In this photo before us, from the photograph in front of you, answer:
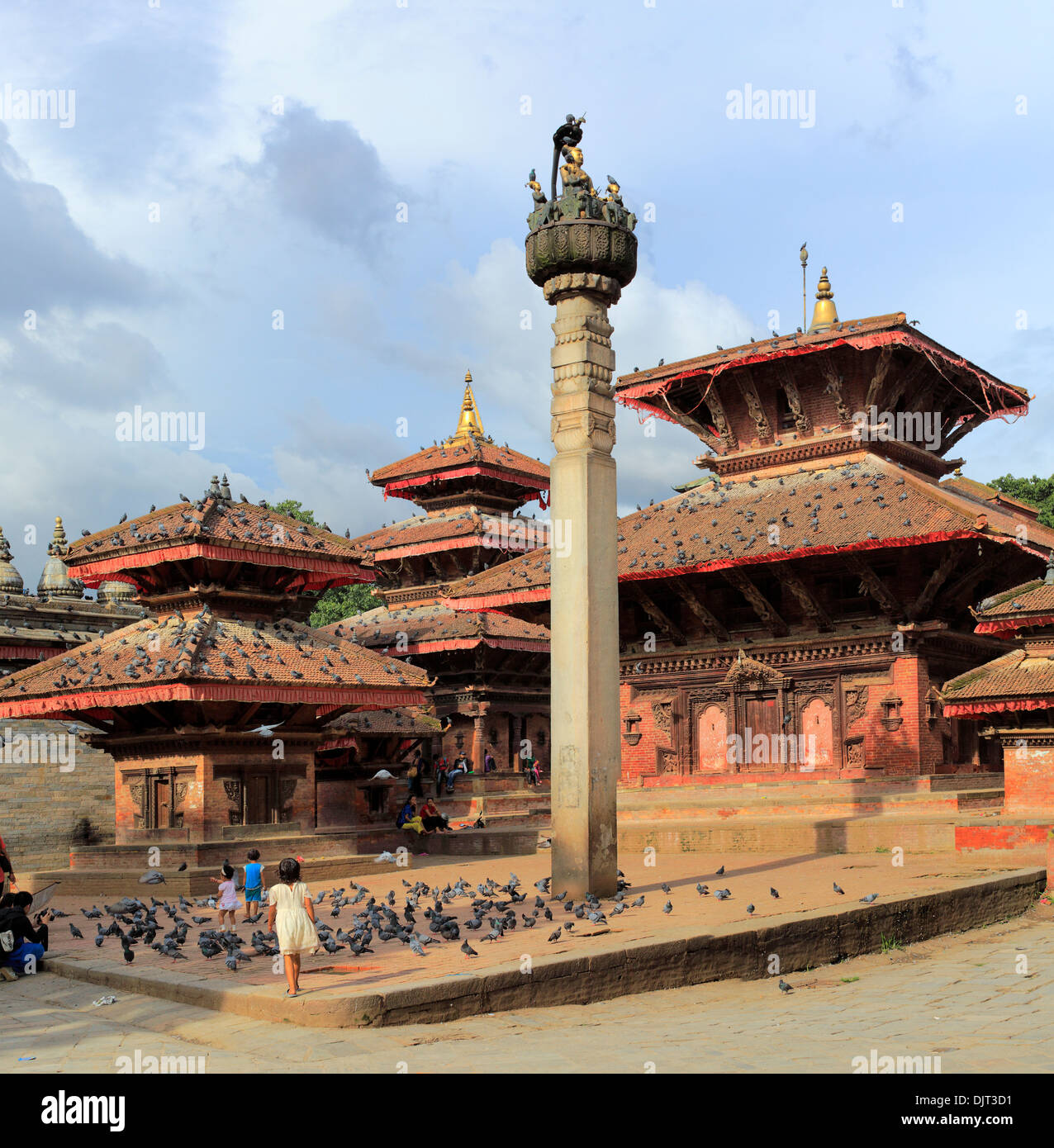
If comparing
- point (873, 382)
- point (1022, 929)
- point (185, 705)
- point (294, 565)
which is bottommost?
point (1022, 929)

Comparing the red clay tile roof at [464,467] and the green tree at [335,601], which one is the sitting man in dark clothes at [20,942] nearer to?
the red clay tile roof at [464,467]

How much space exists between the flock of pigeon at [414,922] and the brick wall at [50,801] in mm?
14191

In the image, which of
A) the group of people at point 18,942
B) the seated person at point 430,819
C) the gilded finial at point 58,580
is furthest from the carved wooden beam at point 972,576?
the gilded finial at point 58,580

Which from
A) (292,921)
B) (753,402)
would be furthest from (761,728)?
(292,921)

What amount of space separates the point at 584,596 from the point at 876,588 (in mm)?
12366

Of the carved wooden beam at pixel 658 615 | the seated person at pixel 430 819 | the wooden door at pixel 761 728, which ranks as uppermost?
the carved wooden beam at pixel 658 615

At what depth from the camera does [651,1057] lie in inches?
321

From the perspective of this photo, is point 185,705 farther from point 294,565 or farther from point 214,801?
point 294,565

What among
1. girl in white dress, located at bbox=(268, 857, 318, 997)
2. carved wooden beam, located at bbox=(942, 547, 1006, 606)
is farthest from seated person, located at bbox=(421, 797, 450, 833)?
girl in white dress, located at bbox=(268, 857, 318, 997)

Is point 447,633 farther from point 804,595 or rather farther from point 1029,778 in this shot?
point 1029,778

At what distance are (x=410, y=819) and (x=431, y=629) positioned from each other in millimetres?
15256

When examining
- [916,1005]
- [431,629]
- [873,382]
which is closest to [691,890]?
[916,1005]

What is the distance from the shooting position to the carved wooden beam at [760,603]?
2727cm

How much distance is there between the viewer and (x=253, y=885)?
49.0 ft
